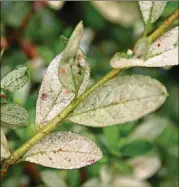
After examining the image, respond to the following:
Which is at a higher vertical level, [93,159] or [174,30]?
[174,30]

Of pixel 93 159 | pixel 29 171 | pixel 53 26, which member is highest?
pixel 93 159

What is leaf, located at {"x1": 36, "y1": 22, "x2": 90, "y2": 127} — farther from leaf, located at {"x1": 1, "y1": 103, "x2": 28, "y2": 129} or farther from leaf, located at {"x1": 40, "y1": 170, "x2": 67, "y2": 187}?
leaf, located at {"x1": 40, "y1": 170, "x2": 67, "y2": 187}

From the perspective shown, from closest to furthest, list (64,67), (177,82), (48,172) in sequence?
(64,67) < (48,172) < (177,82)

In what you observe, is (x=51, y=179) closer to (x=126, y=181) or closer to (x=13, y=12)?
(x=126, y=181)

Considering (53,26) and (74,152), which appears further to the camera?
(53,26)

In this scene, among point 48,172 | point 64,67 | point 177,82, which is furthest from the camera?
point 177,82

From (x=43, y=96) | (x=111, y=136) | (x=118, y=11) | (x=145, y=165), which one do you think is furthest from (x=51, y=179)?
(x=118, y=11)

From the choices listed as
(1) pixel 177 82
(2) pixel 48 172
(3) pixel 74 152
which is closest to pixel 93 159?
(3) pixel 74 152

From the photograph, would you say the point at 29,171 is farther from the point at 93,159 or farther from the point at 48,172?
the point at 93,159

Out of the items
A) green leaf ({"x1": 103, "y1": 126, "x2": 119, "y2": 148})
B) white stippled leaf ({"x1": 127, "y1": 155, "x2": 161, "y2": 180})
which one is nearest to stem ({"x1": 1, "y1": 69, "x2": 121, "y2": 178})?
green leaf ({"x1": 103, "y1": 126, "x2": 119, "y2": 148})
